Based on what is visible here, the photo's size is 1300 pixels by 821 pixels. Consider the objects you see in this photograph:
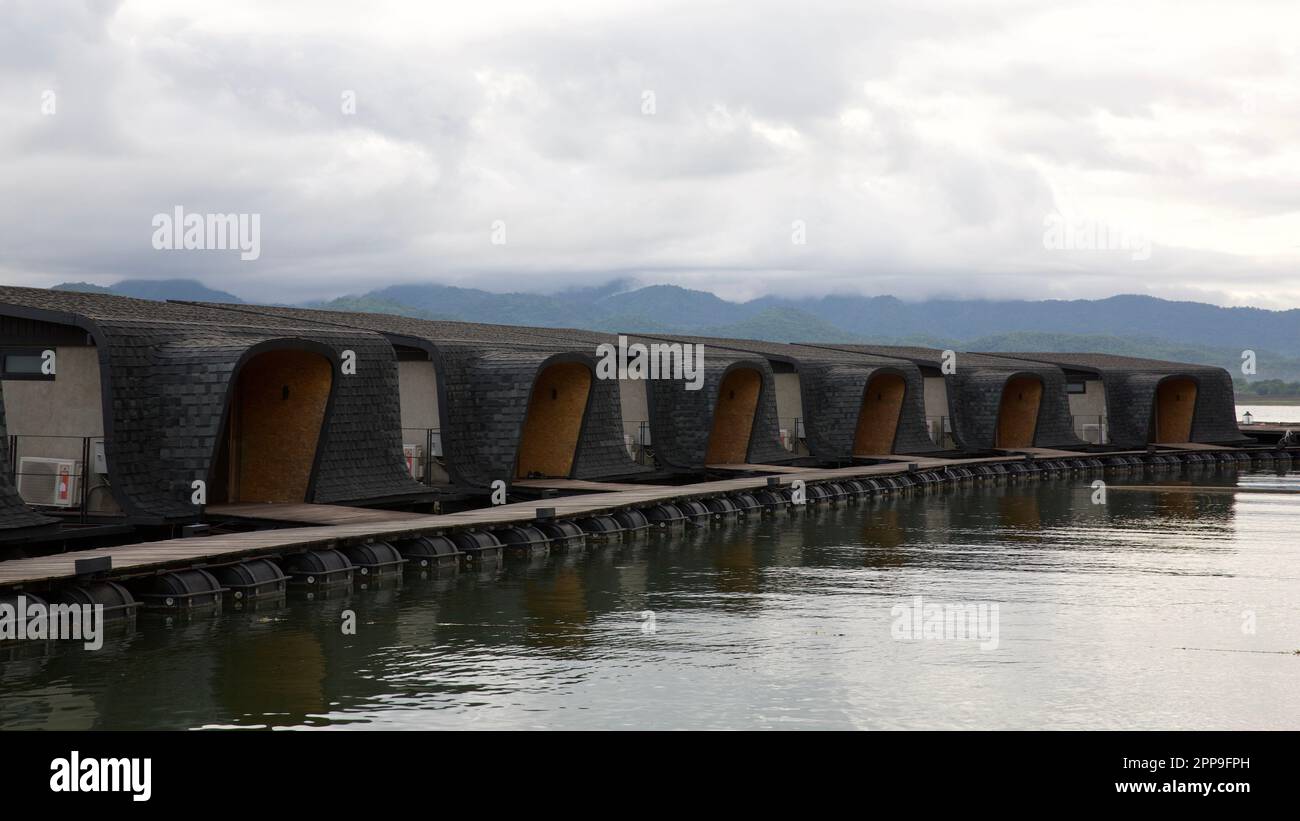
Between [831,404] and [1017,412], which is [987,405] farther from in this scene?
[831,404]

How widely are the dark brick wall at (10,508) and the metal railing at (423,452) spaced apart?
432 inches

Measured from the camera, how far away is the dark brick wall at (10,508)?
19078 millimetres

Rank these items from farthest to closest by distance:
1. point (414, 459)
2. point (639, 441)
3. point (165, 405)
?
point (639, 441) → point (414, 459) → point (165, 405)

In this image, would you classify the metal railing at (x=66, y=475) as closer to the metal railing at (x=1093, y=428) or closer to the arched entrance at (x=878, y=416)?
the arched entrance at (x=878, y=416)

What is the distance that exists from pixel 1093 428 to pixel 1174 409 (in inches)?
293

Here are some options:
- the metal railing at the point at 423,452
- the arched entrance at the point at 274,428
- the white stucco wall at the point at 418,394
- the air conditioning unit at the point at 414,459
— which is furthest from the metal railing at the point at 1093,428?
the arched entrance at the point at 274,428

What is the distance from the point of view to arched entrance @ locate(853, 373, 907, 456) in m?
49.6

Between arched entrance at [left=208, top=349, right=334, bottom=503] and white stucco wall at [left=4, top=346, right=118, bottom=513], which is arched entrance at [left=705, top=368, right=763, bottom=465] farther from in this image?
white stucco wall at [left=4, top=346, right=118, bottom=513]

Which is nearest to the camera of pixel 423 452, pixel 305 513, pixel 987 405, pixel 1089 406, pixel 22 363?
pixel 22 363

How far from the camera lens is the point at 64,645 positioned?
50.6ft

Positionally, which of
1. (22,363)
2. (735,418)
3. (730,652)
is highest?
(22,363)

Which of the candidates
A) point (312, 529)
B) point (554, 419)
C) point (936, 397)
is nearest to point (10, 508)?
point (312, 529)

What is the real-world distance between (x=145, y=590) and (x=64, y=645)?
7.95ft

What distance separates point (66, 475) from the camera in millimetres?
22531
